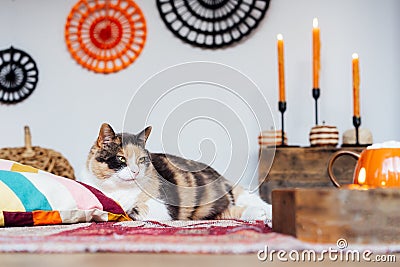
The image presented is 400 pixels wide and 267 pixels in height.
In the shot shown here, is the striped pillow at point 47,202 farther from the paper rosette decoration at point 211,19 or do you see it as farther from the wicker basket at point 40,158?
the paper rosette decoration at point 211,19

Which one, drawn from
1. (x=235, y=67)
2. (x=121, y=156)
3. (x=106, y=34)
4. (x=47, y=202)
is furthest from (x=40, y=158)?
(x=47, y=202)

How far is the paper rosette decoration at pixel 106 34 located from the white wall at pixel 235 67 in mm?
33

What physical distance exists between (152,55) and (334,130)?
81cm

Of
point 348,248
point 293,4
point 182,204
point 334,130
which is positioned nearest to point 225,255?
point 348,248

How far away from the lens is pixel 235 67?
7.67 ft

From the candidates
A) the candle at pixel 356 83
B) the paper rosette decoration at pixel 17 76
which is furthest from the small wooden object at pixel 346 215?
the paper rosette decoration at pixel 17 76

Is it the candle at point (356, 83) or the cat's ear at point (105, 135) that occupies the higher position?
the candle at point (356, 83)

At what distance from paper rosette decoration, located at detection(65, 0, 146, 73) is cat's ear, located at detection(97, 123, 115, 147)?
2.77ft

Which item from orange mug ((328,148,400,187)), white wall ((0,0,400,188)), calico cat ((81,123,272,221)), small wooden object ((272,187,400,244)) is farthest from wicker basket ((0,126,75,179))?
small wooden object ((272,187,400,244))

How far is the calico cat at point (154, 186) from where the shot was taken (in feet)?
5.04

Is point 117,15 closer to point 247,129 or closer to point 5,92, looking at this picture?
point 5,92

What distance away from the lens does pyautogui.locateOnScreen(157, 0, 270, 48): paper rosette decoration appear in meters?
2.32

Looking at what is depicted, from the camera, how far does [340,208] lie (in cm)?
52

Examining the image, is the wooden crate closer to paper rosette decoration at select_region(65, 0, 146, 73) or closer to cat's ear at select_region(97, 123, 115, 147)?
cat's ear at select_region(97, 123, 115, 147)
